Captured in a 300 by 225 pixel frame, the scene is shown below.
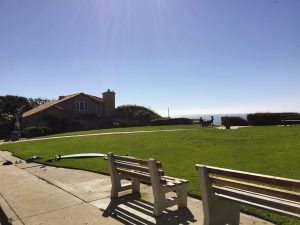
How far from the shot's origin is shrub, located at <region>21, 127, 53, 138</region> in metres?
40.2

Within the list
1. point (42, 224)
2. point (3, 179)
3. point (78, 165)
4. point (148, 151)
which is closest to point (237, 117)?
point (148, 151)

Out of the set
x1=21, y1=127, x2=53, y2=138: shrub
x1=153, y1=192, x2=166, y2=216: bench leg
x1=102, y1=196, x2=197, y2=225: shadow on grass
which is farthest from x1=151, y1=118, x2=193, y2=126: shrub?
x1=153, y1=192, x2=166, y2=216: bench leg

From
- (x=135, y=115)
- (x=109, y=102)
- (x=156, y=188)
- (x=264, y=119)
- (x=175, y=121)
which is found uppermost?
(x=109, y=102)

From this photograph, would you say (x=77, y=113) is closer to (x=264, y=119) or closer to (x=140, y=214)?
(x=264, y=119)

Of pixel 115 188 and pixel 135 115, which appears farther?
pixel 135 115

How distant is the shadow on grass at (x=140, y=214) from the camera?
5725mm

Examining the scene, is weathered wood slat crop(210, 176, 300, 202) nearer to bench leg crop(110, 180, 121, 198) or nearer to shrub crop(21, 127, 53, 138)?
bench leg crop(110, 180, 121, 198)

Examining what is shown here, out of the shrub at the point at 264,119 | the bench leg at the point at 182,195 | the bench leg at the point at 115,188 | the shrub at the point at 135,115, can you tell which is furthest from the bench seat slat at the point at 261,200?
the shrub at the point at 135,115

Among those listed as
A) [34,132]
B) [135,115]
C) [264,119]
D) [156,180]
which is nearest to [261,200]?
[156,180]

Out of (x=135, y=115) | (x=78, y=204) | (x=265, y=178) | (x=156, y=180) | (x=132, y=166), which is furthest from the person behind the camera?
(x=135, y=115)

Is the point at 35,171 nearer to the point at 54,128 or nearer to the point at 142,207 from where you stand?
the point at 142,207

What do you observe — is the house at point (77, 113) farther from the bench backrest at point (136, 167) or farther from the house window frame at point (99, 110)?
the bench backrest at point (136, 167)

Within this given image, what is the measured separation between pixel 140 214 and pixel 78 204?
1.63 m

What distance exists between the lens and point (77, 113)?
51.1m
